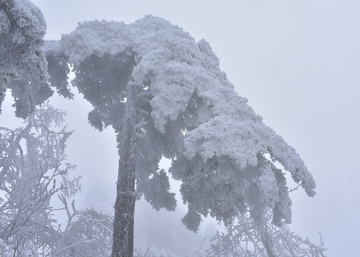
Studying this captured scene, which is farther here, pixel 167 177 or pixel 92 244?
pixel 167 177

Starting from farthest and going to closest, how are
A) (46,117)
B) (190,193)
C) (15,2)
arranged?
(46,117) < (190,193) < (15,2)

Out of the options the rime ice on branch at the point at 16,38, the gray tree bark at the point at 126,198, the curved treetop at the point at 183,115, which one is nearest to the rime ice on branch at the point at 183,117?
the curved treetop at the point at 183,115

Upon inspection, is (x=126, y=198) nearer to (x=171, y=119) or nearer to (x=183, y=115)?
(x=171, y=119)

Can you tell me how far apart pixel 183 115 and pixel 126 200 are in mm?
3315

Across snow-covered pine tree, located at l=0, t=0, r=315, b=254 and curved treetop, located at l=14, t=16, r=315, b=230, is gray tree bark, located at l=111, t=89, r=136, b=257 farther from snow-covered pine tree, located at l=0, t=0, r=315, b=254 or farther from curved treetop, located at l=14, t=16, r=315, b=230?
curved treetop, located at l=14, t=16, r=315, b=230

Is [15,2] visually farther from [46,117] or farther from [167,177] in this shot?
[46,117]

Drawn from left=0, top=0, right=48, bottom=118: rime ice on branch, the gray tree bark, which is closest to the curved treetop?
the gray tree bark

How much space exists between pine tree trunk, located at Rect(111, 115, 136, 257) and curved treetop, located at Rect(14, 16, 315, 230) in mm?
560

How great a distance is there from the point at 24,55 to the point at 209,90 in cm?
496

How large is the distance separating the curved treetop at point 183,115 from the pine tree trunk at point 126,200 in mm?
560

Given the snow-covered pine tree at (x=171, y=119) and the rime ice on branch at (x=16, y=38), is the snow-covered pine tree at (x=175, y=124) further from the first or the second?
the rime ice on branch at (x=16, y=38)

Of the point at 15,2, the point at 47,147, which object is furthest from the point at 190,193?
the point at 47,147

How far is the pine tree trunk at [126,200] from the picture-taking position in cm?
691

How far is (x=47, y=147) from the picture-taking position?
1365cm
